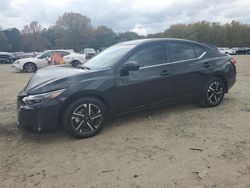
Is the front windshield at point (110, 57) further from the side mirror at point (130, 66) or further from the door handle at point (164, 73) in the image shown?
the door handle at point (164, 73)

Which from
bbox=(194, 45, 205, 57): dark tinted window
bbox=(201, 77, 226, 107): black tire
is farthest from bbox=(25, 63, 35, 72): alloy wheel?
bbox=(201, 77, 226, 107): black tire

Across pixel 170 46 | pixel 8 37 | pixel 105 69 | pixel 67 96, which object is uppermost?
pixel 8 37

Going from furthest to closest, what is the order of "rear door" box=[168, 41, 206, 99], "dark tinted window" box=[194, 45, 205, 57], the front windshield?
1. "dark tinted window" box=[194, 45, 205, 57]
2. "rear door" box=[168, 41, 206, 99]
3. the front windshield

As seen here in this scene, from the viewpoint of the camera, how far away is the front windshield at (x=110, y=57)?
552 centimetres

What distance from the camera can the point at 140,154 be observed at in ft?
14.0

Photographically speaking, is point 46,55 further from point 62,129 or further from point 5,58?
point 5,58

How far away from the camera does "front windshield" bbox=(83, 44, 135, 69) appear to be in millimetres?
5516

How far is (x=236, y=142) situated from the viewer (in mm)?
4594

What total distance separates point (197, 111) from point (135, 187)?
334 centimetres

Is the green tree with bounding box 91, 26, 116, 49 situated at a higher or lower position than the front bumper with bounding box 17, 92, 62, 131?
higher

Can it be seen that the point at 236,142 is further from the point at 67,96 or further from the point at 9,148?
the point at 9,148

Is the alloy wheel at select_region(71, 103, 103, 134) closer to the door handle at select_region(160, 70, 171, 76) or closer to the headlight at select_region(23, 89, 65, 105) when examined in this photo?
the headlight at select_region(23, 89, 65, 105)

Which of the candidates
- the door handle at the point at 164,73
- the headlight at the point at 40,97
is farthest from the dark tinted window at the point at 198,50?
the headlight at the point at 40,97

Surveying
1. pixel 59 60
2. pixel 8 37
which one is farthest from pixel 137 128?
pixel 8 37
